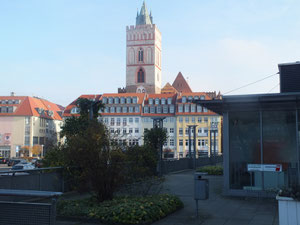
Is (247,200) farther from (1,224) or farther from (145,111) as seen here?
(145,111)

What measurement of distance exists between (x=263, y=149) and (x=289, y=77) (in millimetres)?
6530

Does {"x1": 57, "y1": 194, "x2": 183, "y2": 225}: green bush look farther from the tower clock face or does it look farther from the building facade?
the tower clock face

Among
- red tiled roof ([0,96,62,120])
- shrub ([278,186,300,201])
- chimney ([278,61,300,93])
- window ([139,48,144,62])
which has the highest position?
window ([139,48,144,62])

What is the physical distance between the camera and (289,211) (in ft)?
25.4

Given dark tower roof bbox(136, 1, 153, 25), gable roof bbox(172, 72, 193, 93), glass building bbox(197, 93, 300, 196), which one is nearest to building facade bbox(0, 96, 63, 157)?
gable roof bbox(172, 72, 193, 93)

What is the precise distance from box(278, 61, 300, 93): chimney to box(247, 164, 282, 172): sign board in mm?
6441

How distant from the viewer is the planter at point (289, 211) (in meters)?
7.68

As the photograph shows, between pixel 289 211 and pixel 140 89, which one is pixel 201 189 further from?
pixel 140 89

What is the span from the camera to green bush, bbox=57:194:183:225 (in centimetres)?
891

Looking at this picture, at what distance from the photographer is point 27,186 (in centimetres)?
1180

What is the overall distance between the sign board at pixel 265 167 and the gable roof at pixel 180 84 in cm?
11461

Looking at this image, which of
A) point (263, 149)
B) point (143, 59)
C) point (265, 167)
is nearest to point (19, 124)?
point (143, 59)

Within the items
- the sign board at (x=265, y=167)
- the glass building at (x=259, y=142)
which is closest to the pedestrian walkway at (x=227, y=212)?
the glass building at (x=259, y=142)

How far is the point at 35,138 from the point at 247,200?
84.7m
